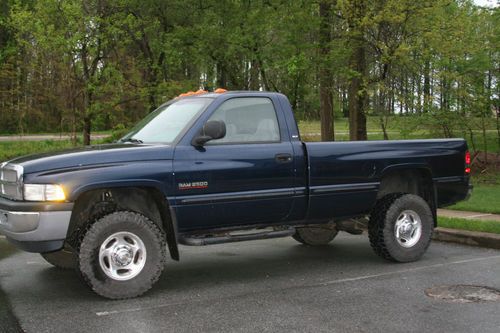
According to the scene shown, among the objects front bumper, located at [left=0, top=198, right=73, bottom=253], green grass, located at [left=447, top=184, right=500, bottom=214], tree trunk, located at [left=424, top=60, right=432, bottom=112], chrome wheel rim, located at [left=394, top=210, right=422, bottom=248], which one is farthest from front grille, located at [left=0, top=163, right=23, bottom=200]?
tree trunk, located at [left=424, top=60, right=432, bottom=112]

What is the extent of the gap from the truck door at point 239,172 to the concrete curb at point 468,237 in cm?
322

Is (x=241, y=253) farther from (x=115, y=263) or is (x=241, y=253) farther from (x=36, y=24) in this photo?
(x=36, y=24)

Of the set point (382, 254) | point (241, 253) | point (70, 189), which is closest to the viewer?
point (70, 189)

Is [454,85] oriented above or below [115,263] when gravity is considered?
above

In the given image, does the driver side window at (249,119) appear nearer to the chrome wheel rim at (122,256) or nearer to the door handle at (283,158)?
the door handle at (283,158)

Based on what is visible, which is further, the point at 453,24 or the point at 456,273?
the point at 453,24

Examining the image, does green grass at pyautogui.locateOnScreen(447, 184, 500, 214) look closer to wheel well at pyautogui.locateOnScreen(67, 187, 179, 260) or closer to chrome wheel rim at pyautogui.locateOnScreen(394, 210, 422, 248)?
chrome wheel rim at pyautogui.locateOnScreen(394, 210, 422, 248)

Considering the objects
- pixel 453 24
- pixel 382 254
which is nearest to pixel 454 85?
pixel 453 24

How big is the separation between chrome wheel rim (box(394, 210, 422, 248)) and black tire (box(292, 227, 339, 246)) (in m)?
1.32

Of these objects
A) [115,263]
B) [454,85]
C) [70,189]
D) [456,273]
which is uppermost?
[454,85]

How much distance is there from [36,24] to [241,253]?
10808mm

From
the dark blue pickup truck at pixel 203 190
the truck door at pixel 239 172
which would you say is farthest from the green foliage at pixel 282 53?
the truck door at pixel 239 172

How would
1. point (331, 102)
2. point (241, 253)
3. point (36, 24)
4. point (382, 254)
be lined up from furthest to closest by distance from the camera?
point (331, 102) → point (36, 24) → point (241, 253) → point (382, 254)

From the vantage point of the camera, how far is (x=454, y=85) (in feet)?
52.4
